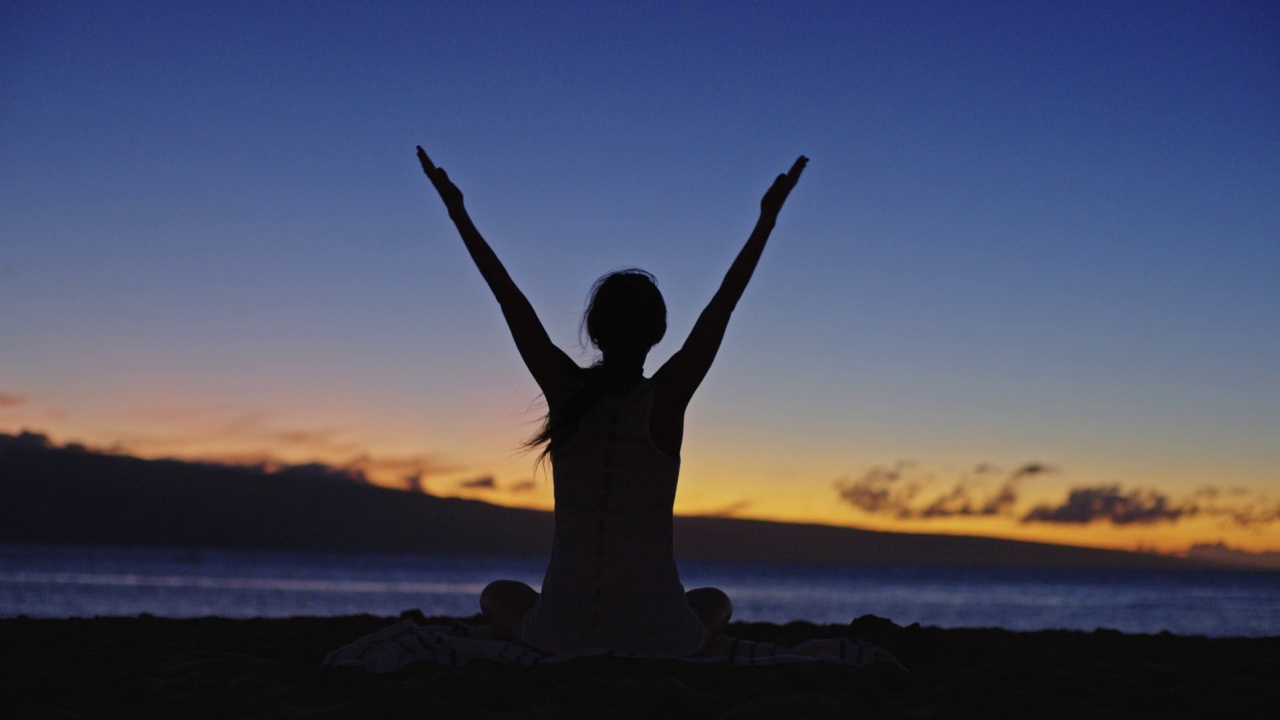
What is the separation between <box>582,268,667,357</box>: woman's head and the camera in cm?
325

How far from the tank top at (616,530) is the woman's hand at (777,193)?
0.78m

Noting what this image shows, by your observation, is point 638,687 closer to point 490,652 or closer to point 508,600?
point 490,652

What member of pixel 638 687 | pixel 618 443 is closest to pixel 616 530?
pixel 618 443

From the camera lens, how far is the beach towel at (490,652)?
3500 millimetres

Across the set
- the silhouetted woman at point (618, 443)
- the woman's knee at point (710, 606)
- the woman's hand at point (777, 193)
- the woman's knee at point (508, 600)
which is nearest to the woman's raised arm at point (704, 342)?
the silhouetted woman at point (618, 443)

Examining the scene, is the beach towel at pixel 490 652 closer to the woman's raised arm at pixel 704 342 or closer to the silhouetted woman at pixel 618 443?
the silhouetted woman at pixel 618 443

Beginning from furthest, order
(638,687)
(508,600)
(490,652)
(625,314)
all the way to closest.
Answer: (508,600), (490,652), (625,314), (638,687)

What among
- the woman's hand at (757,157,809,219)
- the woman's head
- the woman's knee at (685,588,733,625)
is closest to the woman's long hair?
the woman's head

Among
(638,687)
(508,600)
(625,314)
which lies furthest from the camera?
(508,600)

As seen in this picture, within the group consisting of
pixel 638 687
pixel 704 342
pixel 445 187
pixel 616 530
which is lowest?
pixel 638 687

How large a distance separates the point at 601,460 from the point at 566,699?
78 centimetres

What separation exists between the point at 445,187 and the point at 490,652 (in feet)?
5.49

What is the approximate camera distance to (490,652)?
3.55 m

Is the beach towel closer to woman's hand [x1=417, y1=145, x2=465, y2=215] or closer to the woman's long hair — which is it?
the woman's long hair
